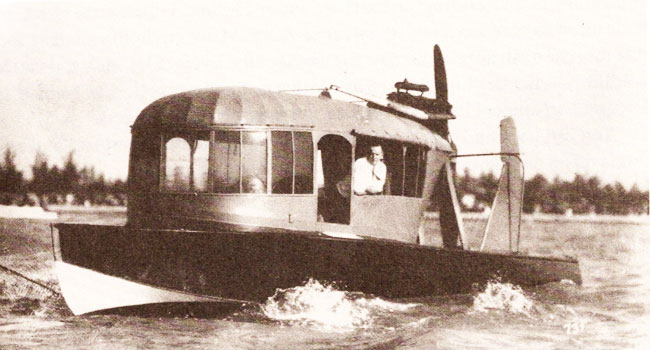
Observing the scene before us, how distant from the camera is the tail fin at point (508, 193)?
12312 millimetres

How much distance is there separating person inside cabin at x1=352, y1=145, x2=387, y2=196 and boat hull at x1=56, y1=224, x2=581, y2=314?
1.11m

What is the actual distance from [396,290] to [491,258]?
1.98 m

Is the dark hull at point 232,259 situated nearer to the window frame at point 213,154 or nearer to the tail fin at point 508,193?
the window frame at point 213,154

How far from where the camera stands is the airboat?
27.9 ft

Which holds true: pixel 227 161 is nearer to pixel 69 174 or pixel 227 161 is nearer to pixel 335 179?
pixel 335 179

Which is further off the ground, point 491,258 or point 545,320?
point 491,258

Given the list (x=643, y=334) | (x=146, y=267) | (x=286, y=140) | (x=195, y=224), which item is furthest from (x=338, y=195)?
(x=643, y=334)

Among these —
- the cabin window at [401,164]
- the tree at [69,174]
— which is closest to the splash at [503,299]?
the cabin window at [401,164]

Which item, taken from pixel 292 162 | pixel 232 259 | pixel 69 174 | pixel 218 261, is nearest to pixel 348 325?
pixel 232 259

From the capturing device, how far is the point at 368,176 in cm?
1012

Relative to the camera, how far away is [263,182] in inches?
352

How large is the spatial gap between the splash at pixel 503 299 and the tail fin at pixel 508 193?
118cm

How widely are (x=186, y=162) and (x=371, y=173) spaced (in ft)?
8.29

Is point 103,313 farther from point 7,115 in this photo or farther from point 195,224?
point 7,115
